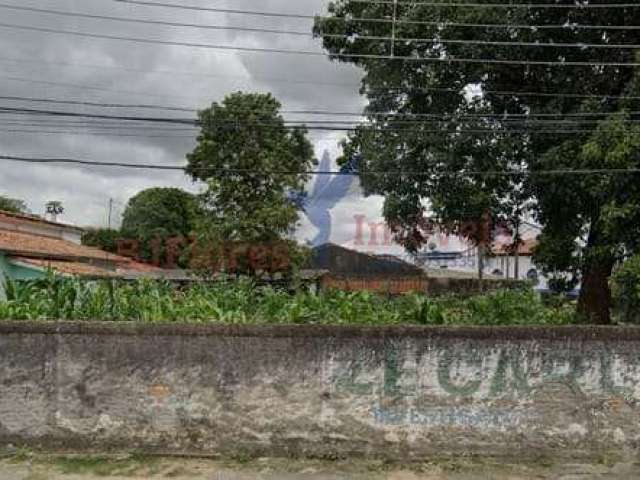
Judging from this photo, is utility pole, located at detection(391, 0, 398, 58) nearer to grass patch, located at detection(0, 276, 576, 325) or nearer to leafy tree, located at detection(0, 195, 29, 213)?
grass patch, located at detection(0, 276, 576, 325)

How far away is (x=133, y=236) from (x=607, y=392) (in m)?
42.3

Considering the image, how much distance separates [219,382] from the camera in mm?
6652

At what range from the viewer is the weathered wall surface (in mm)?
6609

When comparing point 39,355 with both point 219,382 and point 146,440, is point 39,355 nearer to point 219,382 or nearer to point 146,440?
point 146,440

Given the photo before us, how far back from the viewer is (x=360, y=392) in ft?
21.8

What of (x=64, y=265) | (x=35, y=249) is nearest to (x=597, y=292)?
(x=35, y=249)

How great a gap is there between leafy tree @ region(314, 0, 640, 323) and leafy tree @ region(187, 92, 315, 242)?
10.8 m

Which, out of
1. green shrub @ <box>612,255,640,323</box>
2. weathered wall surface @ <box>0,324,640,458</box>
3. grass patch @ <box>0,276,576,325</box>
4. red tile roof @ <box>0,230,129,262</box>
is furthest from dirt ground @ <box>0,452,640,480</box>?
red tile roof @ <box>0,230,129,262</box>

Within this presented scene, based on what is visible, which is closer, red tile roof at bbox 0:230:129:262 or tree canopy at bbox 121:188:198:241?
red tile roof at bbox 0:230:129:262

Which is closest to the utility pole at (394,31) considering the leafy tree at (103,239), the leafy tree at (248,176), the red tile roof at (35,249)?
the leafy tree at (248,176)

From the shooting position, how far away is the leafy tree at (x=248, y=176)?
2570 cm

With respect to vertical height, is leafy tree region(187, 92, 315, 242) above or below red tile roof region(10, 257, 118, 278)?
above

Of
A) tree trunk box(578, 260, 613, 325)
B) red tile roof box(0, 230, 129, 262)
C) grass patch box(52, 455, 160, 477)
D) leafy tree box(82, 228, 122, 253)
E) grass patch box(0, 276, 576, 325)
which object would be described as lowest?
grass patch box(52, 455, 160, 477)

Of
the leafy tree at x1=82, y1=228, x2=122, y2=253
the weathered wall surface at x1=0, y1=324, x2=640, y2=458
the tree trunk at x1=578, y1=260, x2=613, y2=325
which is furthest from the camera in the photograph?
the leafy tree at x1=82, y1=228, x2=122, y2=253
